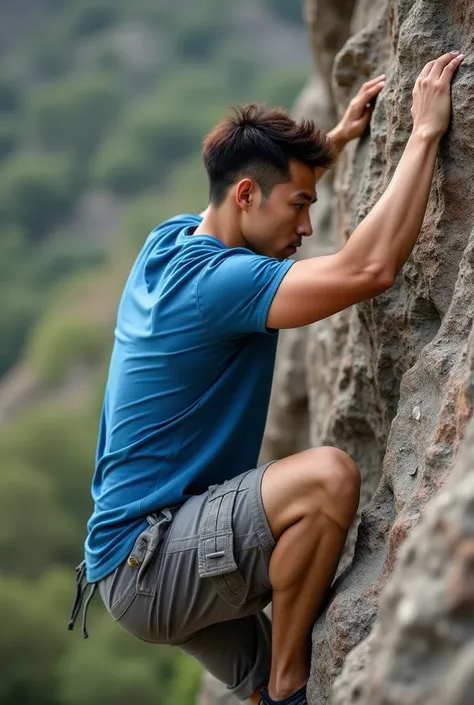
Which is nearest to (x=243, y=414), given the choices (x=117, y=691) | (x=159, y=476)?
(x=159, y=476)

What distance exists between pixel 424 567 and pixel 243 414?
1.16m

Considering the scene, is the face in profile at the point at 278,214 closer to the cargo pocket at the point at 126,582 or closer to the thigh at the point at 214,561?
the thigh at the point at 214,561

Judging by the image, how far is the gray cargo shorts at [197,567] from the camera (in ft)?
7.03

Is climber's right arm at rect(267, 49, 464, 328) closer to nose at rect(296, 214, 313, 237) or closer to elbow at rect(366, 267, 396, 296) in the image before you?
elbow at rect(366, 267, 396, 296)

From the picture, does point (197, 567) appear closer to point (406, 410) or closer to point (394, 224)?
point (406, 410)

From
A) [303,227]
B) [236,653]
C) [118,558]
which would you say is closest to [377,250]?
[303,227]

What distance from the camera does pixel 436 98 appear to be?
2.11m

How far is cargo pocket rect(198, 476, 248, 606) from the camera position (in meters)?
2.14

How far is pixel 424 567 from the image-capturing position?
1.22m

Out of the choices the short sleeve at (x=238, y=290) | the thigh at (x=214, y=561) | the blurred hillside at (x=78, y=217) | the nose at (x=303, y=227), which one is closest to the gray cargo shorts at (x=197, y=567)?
the thigh at (x=214, y=561)

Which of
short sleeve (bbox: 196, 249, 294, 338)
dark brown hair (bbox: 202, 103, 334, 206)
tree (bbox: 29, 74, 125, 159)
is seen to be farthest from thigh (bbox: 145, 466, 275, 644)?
tree (bbox: 29, 74, 125, 159)

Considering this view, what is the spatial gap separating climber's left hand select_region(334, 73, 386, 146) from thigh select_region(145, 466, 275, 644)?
96 centimetres

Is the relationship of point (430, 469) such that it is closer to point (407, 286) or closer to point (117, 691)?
point (407, 286)

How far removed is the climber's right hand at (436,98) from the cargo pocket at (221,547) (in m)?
0.82
